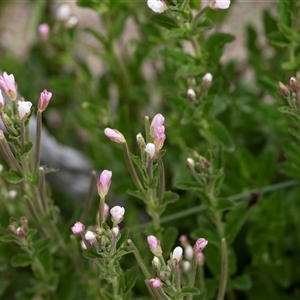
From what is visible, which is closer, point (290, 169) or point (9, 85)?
point (9, 85)

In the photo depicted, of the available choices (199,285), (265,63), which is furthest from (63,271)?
(265,63)

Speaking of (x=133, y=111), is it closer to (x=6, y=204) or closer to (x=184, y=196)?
(x=184, y=196)

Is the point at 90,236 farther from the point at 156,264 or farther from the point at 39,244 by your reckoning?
the point at 39,244

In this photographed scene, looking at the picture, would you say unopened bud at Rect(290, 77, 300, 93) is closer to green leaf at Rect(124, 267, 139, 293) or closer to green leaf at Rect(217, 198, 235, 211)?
green leaf at Rect(217, 198, 235, 211)

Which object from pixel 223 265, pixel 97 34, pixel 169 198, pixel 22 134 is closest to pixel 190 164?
pixel 169 198

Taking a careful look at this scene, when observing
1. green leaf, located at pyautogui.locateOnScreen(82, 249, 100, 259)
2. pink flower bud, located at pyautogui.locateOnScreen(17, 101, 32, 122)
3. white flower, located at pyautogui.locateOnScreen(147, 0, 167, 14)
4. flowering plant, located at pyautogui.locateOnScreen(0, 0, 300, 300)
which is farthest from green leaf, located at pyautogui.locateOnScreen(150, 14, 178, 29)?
green leaf, located at pyautogui.locateOnScreen(82, 249, 100, 259)

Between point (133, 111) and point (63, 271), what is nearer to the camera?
point (63, 271)
